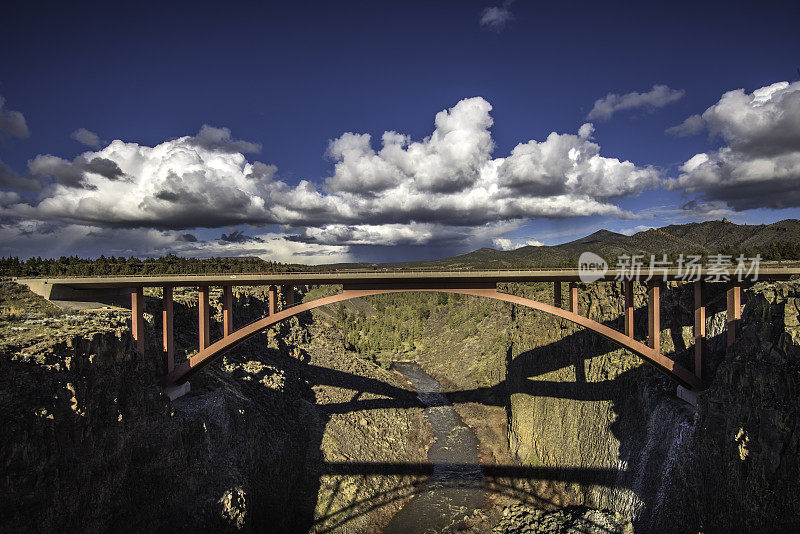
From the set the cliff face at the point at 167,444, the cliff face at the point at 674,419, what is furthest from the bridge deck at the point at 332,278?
the cliff face at the point at 674,419

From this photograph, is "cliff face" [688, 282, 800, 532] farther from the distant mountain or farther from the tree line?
the distant mountain

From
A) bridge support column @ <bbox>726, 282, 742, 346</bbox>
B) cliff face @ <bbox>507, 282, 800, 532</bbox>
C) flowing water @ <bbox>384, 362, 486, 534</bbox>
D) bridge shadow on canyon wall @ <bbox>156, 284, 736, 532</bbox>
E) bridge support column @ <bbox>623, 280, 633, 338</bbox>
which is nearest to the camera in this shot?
cliff face @ <bbox>507, 282, 800, 532</bbox>

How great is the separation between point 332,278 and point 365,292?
1.97 m

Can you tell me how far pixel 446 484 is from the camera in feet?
81.4

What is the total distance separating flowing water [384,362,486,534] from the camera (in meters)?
21.4

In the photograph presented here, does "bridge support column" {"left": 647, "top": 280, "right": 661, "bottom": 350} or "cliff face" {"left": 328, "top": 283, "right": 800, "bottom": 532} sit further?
"bridge support column" {"left": 647, "top": 280, "right": 661, "bottom": 350}

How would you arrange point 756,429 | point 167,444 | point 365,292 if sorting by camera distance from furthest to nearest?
1. point 365,292
2. point 167,444
3. point 756,429

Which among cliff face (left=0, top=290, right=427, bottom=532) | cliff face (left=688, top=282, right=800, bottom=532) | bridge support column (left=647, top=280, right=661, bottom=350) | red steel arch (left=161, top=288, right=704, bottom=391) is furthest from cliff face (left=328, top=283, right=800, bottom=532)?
cliff face (left=0, top=290, right=427, bottom=532)

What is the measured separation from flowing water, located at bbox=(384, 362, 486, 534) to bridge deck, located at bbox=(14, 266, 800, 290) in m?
13.8

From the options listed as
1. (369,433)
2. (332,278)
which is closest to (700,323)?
(332,278)

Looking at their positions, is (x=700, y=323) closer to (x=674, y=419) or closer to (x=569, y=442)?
(x=674, y=419)

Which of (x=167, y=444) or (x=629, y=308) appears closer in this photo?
(x=167, y=444)

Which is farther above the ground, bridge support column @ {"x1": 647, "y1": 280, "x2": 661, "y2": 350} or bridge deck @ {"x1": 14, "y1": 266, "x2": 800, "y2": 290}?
bridge deck @ {"x1": 14, "y1": 266, "x2": 800, "y2": 290}

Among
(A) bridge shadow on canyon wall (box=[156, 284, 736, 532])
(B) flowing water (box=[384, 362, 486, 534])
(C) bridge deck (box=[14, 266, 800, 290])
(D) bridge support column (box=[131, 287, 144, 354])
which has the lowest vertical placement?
(B) flowing water (box=[384, 362, 486, 534])
